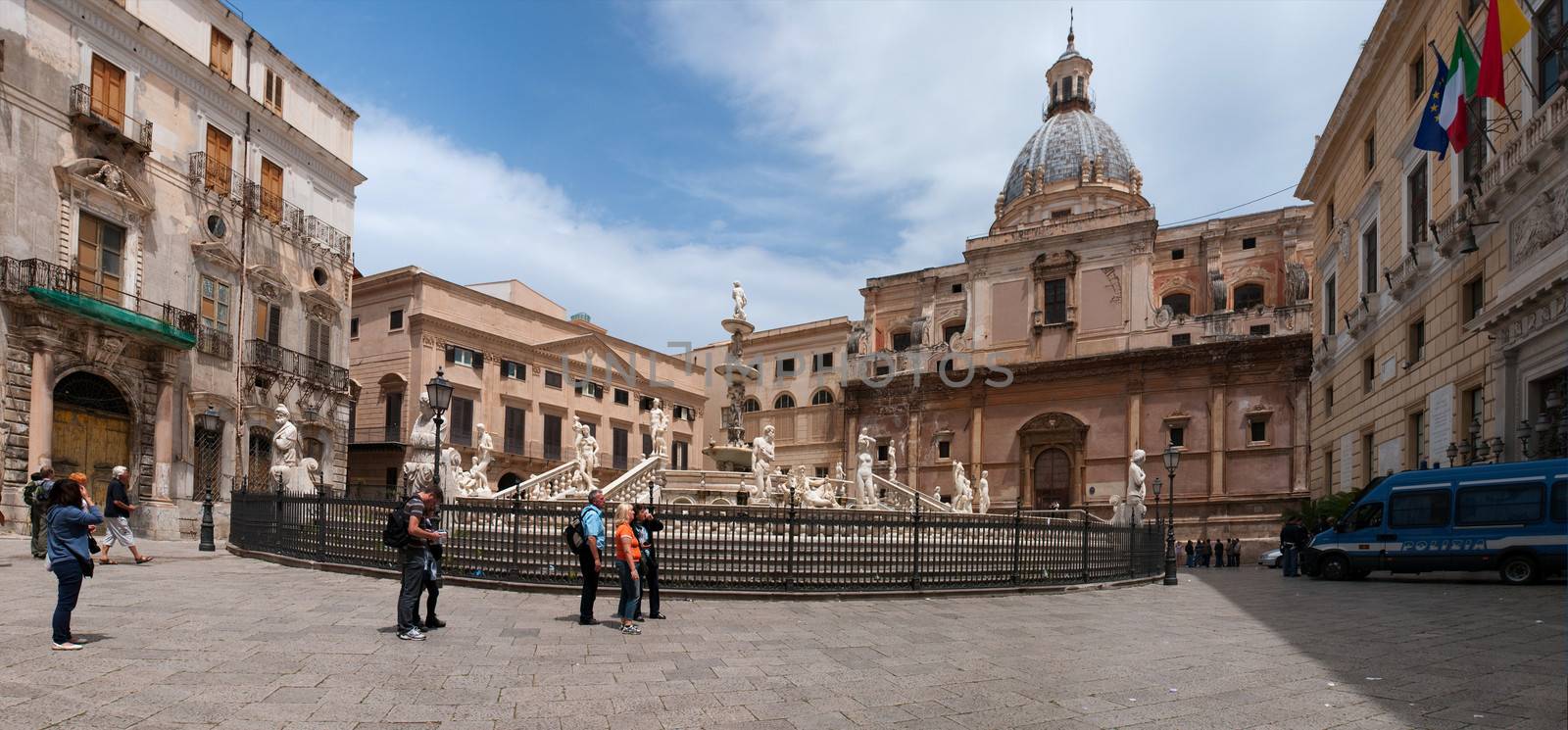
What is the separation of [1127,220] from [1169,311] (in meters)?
4.46

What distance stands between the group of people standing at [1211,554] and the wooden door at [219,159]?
3118 cm

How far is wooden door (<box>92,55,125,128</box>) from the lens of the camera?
22.1 m

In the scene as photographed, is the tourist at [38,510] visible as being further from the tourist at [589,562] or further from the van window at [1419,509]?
the van window at [1419,509]

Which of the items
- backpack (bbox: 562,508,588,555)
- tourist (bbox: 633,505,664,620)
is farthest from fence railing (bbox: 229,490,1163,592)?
backpack (bbox: 562,508,588,555)

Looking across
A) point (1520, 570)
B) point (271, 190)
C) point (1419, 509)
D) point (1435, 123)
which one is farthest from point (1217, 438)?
point (271, 190)

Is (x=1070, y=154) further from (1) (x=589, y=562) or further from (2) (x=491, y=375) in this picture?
(1) (x=589, y=562)

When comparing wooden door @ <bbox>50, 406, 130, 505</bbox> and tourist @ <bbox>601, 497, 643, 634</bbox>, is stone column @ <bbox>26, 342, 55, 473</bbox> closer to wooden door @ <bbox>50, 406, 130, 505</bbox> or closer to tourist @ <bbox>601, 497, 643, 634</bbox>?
wooden door @ <bbox>50, 406, 130, 505</bbox>

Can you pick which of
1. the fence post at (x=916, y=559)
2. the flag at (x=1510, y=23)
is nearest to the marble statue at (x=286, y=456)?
the fence post at (x=916, y=559)

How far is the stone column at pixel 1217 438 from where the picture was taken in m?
38.0

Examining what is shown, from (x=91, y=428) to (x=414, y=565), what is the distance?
57.2ft

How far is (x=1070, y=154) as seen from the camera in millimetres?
54156

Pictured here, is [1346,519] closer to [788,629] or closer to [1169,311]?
[788,629]

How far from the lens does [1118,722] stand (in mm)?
6125

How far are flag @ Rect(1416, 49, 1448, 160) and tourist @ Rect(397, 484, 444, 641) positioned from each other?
17748 millimetres
